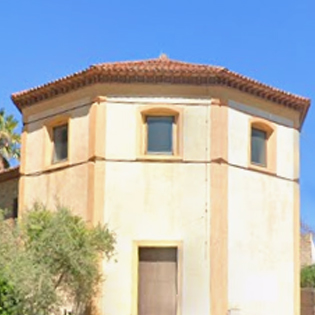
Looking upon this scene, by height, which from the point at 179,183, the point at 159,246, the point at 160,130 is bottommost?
the point at 159,246

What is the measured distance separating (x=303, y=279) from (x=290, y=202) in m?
7.40

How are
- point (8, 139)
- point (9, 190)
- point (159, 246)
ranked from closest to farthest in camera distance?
1. point (159, 246)
2. point (9, 190)
3. point (8, 139)

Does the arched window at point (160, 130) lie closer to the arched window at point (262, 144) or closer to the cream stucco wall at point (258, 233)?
the cream stucco wall at point (258, 233)

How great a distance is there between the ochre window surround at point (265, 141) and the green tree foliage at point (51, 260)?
5.35 meters

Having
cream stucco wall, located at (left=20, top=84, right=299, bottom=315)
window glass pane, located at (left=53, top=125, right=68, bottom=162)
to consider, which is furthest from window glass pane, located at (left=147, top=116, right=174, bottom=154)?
window glass pane, located at (left=53, top=125, right=68, bottom=162)

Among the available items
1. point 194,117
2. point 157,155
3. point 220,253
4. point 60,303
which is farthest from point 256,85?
point 60,303

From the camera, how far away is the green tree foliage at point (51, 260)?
2019 centimetres

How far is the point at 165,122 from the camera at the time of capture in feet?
79.6

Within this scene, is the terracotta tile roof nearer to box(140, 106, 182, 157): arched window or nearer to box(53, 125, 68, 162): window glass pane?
box(140, 106, 182, 157): arched window

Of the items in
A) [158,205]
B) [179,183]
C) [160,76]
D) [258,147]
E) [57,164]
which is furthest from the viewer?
[258,147]

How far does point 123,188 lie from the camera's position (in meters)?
23.6

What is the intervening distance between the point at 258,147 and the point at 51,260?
792 cm

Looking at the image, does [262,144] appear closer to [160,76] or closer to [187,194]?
[187,194]

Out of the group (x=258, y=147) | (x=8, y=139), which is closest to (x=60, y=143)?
(x=258, y=147)
